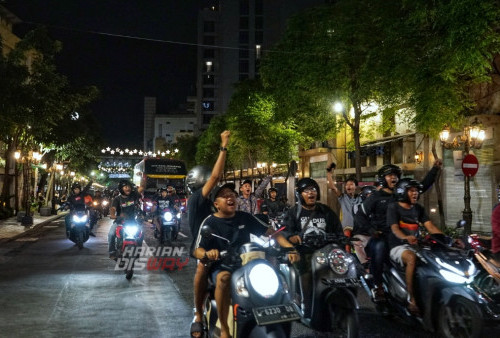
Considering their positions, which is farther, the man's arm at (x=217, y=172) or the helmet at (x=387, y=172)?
the helmet at (x=387, y=172)

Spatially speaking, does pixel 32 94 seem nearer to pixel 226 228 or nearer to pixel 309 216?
pixel 309 216

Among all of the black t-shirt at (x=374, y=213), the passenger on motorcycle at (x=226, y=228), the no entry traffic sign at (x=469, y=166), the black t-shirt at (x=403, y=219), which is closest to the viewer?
the passenger on motorcycle at (x=226, y=228)

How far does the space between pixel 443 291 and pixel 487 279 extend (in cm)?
104

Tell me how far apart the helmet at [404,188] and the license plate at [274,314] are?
2979 mm

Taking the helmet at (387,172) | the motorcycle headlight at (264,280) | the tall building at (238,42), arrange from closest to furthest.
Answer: the motorcycle headlight at (264,280), the helmet at (387,172), the tall building at (238,42)

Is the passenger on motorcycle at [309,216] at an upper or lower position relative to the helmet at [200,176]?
lower

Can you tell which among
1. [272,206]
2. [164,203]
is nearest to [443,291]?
[272,206]

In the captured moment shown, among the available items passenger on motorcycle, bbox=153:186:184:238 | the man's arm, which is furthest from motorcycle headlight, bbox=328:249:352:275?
passenger on motorcycle, bbox=153:186:184:238

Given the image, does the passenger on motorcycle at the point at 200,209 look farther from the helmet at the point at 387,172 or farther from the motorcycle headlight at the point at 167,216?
the motorcycle headlight at the point at 167,216

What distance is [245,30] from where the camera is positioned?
95.2m

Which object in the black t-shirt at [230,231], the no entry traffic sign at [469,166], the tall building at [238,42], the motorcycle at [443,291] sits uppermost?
the tall building at [238,42]

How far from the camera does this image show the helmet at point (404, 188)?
6613 millimetres

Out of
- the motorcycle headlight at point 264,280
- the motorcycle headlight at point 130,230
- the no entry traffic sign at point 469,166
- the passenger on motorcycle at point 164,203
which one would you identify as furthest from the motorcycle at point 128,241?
the no entry traffic sign at point 469,166

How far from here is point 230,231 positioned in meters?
5.25
